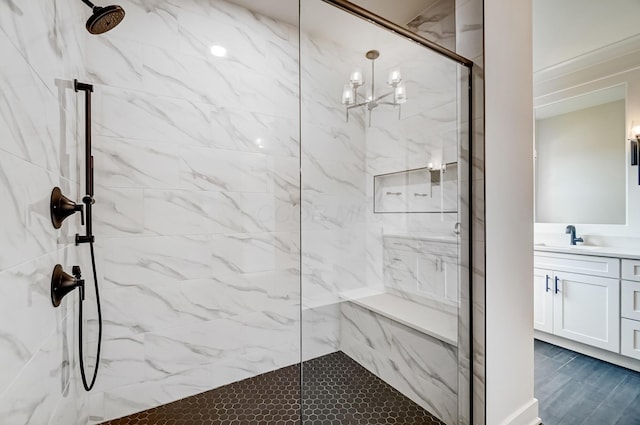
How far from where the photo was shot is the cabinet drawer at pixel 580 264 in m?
2.38

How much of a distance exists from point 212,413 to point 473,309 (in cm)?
165

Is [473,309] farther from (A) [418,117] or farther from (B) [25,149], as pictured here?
(B) [25,149]

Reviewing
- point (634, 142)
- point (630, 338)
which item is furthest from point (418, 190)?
point (634, 142)

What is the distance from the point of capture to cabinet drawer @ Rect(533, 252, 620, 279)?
2375mm

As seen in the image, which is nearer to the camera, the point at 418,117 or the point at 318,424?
the point at 318,424

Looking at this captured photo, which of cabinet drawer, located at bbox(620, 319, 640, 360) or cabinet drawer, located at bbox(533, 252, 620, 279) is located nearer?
cabinet drawer, located at bbox(620, 319, 640, 360)

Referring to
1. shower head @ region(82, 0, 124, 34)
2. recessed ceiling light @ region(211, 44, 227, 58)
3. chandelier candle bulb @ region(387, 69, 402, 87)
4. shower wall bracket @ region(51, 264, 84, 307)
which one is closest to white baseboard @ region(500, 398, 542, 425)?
chandelier candle bulb @ region(387, 69, 402, 87)

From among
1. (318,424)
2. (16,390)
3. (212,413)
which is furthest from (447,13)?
(212,413)

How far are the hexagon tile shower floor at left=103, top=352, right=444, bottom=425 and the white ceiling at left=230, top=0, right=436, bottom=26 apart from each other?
7.78ft

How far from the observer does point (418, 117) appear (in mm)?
1685

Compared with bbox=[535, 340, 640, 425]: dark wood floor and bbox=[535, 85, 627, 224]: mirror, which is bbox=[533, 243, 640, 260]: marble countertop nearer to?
bbox=[535, 85, 627, 224]: mirror

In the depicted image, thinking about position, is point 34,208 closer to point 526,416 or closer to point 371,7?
point 371,7

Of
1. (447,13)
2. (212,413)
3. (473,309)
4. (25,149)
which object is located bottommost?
(212,413)

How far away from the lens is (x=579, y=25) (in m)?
2.43
